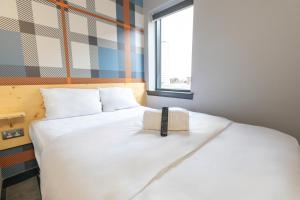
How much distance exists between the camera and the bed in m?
0.52

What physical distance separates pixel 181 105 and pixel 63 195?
189 centimetres

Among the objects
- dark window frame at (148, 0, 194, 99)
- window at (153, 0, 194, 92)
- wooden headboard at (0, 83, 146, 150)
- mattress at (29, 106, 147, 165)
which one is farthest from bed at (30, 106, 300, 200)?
window at (153, 0, 194, 92)

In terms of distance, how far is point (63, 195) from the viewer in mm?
594

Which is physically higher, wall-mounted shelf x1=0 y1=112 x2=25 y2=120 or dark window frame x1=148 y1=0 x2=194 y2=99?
dark window frame x1=148 y1=0 x2=194 y2=99

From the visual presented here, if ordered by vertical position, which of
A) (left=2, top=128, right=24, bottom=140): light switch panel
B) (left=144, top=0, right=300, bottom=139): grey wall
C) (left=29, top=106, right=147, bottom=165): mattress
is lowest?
(left=2, top=128, right=24, bottom=140): light switch panel

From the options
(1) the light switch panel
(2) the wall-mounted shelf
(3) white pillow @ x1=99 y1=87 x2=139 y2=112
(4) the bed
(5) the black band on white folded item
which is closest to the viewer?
(4) the bed

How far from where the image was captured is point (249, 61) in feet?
5.20

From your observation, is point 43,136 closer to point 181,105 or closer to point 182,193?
point 182,193

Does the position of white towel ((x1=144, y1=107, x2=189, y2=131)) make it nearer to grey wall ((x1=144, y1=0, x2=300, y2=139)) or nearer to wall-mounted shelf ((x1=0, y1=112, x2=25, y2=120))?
grey wall ((x1=144, y1=0, x2=300, y2=139))

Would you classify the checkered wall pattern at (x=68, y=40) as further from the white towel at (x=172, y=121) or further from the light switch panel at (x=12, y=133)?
the white towel at (x=172, y=121)

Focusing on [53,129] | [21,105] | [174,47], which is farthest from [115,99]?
[174,47]

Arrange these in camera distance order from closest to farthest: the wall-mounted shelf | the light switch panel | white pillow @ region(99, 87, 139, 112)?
the wall-mounted shelf → the light switch panel → white pillow @ region(99, 87, 139, 112)

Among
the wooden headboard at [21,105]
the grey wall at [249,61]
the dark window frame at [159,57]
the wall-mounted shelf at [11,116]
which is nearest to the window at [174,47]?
the dark window frame at [159,57]

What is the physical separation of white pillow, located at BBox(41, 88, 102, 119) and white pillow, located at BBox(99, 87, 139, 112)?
121 millimetres
